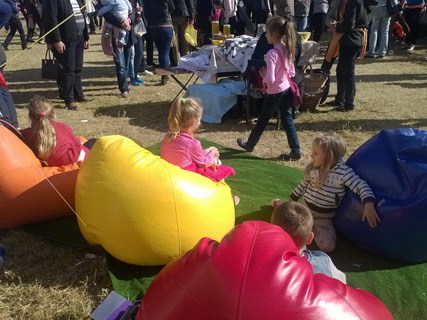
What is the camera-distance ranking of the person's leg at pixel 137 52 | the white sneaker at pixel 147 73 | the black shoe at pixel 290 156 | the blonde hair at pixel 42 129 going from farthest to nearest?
the white sneaker at pixel 147 73, the person's leg at pixel 137 52, the black shoe at pixel 290 156, the blonde hair at pixel 42 129

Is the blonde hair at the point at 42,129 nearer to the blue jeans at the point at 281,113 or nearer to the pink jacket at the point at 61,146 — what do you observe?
the pink jacket at the point at 61,146

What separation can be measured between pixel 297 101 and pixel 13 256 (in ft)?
10.4

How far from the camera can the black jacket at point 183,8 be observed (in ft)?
28.6

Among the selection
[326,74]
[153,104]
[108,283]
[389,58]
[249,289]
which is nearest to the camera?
[249,289]

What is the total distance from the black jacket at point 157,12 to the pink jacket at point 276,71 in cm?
367

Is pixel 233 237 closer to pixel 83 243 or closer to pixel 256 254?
pixel 256 254

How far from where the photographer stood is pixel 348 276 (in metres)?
3.18

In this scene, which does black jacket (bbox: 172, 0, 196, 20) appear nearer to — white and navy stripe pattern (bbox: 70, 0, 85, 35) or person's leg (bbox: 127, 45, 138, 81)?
person's leg (bbox: 127, 45, 138, 81)

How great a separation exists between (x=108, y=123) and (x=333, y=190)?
409 cm

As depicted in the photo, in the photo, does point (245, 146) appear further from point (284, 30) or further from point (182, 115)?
point (182, 115)

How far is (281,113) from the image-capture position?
5.02 meters

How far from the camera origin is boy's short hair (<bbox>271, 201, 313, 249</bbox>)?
2559 mm

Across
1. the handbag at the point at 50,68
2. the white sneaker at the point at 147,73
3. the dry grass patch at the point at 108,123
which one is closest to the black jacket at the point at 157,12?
the dry grass patch at the point at 108,123

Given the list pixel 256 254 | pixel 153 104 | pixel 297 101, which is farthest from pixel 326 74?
pixel 256 254
